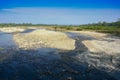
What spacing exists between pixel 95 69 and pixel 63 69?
Result: 125 inches

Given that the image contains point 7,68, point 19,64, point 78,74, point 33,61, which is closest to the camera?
point 78,74

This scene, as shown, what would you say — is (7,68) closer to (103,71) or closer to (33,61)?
(33,61)

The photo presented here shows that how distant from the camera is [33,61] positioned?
2308cm

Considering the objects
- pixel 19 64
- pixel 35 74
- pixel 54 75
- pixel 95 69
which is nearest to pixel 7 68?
pixel 19 64

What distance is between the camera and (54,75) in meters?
17.7

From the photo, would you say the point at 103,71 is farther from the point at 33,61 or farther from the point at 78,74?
the point at 33,61

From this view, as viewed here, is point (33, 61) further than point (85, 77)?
Yes

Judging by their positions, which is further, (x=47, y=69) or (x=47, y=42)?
(x=47, y=42)

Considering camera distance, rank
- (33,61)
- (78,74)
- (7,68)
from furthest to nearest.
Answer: (33,61) < (7,68) < (78,74)

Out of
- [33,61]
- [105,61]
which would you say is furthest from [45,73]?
[105,61]

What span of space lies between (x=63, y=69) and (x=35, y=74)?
10.2 ft

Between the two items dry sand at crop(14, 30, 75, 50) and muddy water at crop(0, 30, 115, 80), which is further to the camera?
dry sand at crop(14, 30, 75, 50)

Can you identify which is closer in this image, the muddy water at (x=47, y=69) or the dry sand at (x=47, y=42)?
the muddy water at (x=47, y=69)

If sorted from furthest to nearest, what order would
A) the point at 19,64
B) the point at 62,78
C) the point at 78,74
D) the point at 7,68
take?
the point at 19,64 < the point at 7,68 < the point at 78,74 < the point at 62,78
